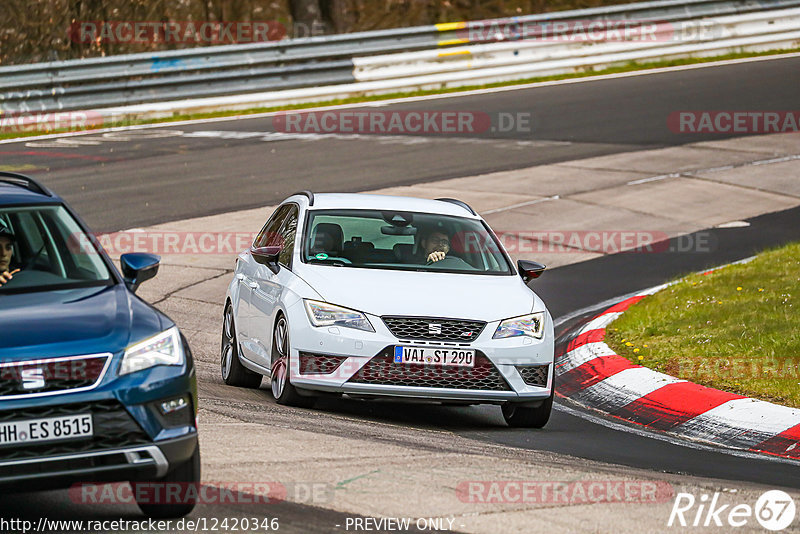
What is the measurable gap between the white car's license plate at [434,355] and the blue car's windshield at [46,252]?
254 centimetres

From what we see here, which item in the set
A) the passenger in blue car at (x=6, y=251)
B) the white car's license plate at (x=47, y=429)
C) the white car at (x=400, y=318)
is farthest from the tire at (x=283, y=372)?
the white car's license plate at (x=47, y=429)

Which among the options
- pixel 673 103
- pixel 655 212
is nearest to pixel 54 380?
pixel 655 212

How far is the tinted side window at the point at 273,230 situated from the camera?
10.7 m

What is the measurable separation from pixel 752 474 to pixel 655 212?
1054 centimetres

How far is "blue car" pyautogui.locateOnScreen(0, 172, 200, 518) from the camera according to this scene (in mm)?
5395

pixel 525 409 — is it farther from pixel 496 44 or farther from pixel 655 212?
pixel 496 44

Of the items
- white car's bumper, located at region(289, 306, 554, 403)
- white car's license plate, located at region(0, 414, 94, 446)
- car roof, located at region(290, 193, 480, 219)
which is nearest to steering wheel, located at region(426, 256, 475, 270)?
car roof, located at region(290, 193, 480, 219)

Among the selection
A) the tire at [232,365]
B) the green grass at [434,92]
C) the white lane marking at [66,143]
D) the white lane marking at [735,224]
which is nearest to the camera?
the tire at [232,365]

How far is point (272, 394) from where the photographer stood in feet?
33.0

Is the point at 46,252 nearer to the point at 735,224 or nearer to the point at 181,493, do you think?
the point at 181,493

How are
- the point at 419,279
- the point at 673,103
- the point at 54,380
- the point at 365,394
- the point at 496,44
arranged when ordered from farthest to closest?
the point at 496,44 → the point at 673,103 → the point at 419,279 → the point at 365,394 → the point at 54,380

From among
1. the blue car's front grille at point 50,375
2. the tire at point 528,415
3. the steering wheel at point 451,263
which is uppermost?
the blue car's front grille at point 50,375

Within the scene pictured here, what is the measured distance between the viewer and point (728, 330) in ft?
36.6

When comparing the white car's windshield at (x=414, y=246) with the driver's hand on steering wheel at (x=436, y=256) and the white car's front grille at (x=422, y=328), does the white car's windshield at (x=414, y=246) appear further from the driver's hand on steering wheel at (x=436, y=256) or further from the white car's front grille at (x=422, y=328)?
the white car's front grille at (x=422, y=328)
